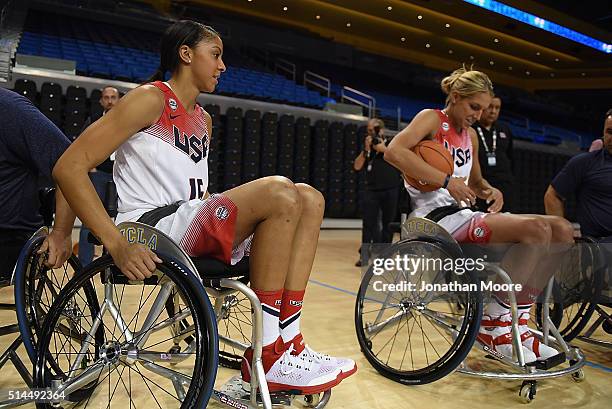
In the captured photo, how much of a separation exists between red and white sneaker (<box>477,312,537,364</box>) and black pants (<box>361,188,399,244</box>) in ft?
8.67

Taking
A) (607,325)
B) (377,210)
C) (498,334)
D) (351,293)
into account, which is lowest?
(351,293)

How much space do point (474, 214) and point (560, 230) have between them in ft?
0.96

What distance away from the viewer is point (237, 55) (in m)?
12.0

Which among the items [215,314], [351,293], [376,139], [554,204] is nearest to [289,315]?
[215,314]

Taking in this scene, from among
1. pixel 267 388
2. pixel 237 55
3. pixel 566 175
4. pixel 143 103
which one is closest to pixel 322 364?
pixel 267 388

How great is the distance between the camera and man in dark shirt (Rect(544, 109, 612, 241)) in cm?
243

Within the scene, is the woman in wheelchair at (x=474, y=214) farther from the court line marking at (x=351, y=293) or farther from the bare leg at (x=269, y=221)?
the bare leg at (x=269, y=221)

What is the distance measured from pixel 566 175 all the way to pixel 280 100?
258 inches

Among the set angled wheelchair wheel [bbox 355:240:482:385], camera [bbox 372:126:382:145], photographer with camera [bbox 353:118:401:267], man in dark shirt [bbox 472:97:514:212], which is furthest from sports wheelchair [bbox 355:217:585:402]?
camera [bbox 372:126:382:145]

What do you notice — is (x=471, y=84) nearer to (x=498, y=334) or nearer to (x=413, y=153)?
(x=413, y=153)

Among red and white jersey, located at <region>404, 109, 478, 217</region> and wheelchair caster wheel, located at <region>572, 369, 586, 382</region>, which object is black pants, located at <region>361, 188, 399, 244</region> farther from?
wheelchair caster wheel, located at <region>572, 369, 586, 382</region>

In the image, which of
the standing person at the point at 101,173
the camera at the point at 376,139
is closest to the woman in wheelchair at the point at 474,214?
the standing person at the point at 101,173

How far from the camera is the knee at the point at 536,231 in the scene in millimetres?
1807

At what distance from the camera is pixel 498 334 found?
1911 mm
